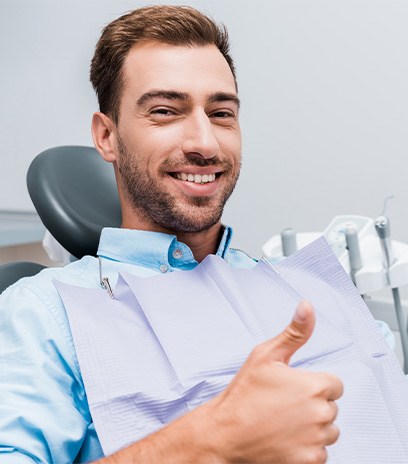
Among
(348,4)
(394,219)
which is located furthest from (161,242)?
(348,4)

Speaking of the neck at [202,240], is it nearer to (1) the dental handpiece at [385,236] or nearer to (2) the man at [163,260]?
(2) the man at [163,260]

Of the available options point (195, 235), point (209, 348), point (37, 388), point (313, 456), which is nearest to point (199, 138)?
point (195, 235)

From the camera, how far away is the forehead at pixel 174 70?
3.11 ft

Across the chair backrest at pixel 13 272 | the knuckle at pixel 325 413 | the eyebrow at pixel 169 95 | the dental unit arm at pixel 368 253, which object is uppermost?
the eyebrow at pixel 169 95

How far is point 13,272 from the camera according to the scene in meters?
1.04

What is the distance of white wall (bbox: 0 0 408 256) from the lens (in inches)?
64.7

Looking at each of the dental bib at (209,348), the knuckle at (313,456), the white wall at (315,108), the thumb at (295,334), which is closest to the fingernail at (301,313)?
the thumb at (295,334)

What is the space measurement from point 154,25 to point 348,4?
0.89 metres

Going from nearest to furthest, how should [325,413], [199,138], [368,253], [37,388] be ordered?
[325,413] < [37,388] < [199,138] < [368,253]

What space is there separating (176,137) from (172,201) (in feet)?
0.33

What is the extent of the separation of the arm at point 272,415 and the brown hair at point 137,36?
0.60 meters

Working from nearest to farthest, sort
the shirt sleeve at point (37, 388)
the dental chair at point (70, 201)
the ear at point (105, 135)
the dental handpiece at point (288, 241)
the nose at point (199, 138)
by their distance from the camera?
1. the shirt sleeve at point (37, 388)
2. the nose at point (199, 138)
3. the ear at point (105, 135)
4. the dental chair at point (70, 201)
5. the dental handpiece at point (288, 241)

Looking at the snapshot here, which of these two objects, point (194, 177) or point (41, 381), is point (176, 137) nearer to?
point (194, 177)

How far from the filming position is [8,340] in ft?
2.58
